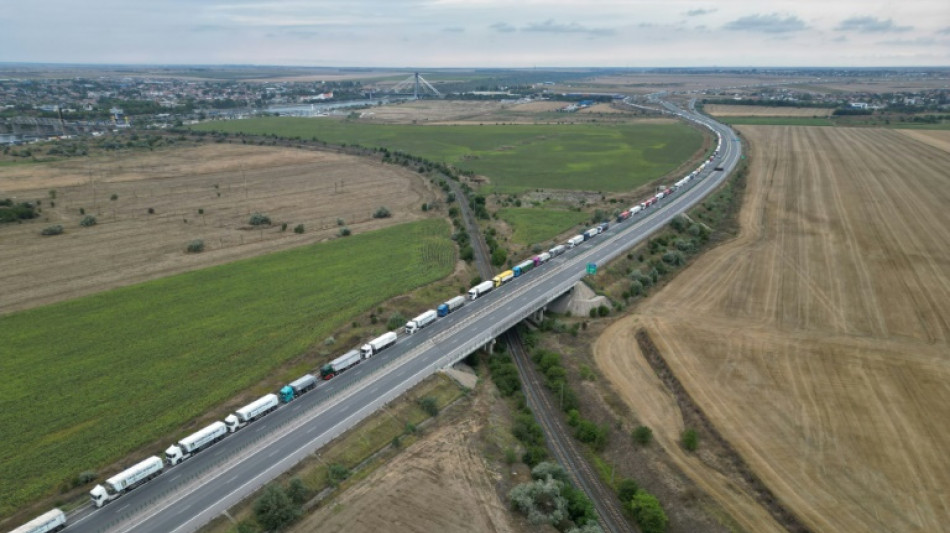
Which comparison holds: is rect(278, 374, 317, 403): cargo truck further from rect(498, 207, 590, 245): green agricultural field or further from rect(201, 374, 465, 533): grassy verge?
rect(498, 207, 590, 245): green agricultural field

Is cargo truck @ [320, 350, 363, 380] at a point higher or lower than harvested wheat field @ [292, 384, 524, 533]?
higher

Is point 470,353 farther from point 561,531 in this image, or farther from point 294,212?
point 294,212

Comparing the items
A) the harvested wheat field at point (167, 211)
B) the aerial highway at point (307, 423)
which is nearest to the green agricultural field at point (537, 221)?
the harvested wheat field at point (167, 211)

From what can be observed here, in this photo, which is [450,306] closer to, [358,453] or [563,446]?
[563,446]

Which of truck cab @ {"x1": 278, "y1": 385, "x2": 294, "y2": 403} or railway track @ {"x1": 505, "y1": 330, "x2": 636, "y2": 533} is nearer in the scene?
railway track @ {"x1": 505, "y1": 330, "x2": 636, "y2": 533}

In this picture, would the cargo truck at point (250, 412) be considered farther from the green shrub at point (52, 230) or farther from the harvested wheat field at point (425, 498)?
the green shrub at point (52, 230)

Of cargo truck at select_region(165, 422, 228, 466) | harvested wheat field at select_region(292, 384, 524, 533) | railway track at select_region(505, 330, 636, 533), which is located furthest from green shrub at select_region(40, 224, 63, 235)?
harvested wheat field at select_region(292, 384, 524, 533)
